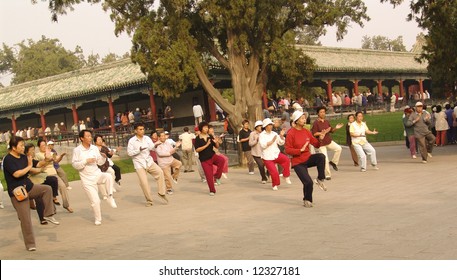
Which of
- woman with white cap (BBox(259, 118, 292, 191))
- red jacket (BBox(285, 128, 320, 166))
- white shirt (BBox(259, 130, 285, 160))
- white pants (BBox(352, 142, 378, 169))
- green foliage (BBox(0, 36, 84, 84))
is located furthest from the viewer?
green foliage (BBox(0, 36, 84, 84))

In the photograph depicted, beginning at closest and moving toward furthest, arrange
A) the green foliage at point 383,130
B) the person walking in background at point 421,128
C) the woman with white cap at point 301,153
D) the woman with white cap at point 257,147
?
the woman with white cap at point 301,153
the woman with white cap at point 257,147
the person walking in background at point 421,128
the green foliage at point 383,130

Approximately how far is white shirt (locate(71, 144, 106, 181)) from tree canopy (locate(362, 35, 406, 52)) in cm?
8431

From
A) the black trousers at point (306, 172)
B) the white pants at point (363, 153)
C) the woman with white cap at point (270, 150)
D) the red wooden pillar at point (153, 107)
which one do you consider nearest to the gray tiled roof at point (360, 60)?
the red wooden pillar at point (153, 107)

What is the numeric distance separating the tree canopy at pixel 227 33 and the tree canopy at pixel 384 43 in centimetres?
7358

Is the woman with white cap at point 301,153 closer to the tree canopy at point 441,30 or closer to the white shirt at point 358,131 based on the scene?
the white shirt at point 358,131

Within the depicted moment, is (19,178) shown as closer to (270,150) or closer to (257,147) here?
(270,150)

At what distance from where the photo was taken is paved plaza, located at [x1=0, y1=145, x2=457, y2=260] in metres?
6.59

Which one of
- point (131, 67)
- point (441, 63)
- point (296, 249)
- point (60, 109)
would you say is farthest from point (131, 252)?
Answer: point (60, 109)

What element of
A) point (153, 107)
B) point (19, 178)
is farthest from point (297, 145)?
point (153, 107)

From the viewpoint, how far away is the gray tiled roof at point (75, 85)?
105 feet

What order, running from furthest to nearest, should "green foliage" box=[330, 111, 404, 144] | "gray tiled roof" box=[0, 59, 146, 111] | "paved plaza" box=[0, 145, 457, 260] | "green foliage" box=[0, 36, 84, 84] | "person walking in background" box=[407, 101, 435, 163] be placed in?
"green foliage" box=[0, 36, 84, 84] < "gray tiled roof" box=[0, 59, 146, 111] < "green foliage" box=[330, 111, 404, 144] < "person walking in background" box=[407, 101, 435, 163] < "paved plaza" box=[0, 145, 457, 260]

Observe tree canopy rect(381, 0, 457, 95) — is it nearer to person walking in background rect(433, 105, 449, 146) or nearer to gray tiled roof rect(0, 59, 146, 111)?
person walking in background rect(433, 105, 449, 146)

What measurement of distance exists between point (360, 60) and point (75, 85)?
66.3 ft

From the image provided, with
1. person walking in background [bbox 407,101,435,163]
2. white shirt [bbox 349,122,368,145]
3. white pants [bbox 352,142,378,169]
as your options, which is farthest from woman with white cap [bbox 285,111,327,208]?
person walking in background [bbox 407,101,435,163]
